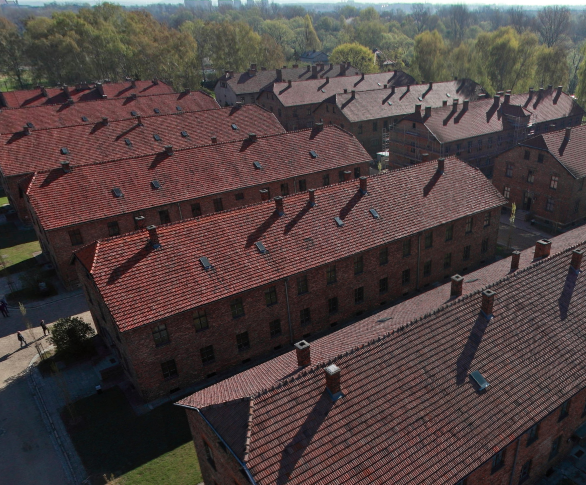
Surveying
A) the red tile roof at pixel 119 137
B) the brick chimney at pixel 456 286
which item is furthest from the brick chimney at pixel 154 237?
the red tile roof at pixel 119 137

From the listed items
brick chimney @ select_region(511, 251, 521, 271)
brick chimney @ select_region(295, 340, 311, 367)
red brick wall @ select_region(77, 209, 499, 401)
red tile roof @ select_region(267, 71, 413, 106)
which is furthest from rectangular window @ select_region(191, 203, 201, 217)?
red tile roof @ select_region(267, 71, 413, 106)

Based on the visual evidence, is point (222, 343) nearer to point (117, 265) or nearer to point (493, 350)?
point (117, 265)

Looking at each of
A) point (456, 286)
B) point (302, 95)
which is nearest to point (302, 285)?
point (456, 286)

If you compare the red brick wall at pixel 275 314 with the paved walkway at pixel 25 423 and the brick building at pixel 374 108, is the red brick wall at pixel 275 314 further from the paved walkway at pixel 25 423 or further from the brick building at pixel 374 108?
the brick building at pixel 374 108

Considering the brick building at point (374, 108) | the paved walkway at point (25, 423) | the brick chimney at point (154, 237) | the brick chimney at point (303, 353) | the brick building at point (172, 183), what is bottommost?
the paved walkway at point (25, 423)

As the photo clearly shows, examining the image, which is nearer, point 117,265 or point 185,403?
point 185,403

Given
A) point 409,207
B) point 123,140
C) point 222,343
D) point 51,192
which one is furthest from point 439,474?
point 123,140

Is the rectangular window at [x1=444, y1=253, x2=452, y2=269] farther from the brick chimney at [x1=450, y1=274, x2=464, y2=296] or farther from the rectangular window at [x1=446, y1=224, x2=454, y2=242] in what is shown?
the brick chimney at [x1=450, y1=274, x2=464, y2=296]
